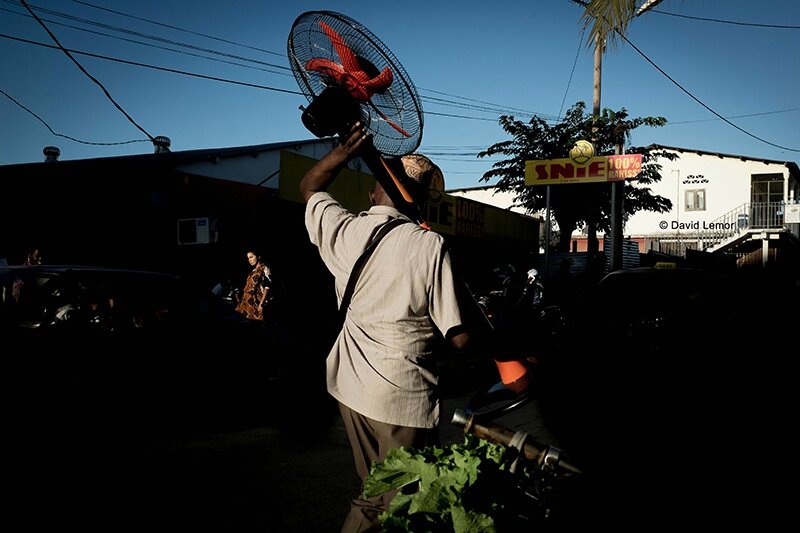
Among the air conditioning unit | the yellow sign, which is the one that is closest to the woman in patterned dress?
the air conditioning unit

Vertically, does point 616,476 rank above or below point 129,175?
below

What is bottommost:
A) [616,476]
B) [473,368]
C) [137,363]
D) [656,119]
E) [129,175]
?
[473,368]

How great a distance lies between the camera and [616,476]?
1.46 m

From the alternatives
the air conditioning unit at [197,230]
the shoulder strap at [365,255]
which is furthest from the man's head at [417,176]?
the air conditioning unit at [197,230]

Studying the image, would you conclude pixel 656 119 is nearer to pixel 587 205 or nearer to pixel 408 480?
pixel 587 205

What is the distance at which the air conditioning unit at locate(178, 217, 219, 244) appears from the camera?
12.8m

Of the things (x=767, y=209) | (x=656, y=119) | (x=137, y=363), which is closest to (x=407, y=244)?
(x=137, y=363)

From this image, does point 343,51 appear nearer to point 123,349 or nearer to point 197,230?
point 123,349

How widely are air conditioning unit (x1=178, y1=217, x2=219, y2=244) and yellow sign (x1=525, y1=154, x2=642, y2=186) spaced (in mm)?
9913

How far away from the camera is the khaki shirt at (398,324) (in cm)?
206

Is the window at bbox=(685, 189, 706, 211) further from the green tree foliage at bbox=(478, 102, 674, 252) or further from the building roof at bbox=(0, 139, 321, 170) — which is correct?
the building roof at bbox=(0, 139, 321, 170)

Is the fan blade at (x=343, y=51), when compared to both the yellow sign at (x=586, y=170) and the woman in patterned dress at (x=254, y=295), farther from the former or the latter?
the yellow sign at (x=586, y=170)

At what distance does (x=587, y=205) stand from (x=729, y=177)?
19.2 metres

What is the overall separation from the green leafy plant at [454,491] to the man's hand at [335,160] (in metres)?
1.13
